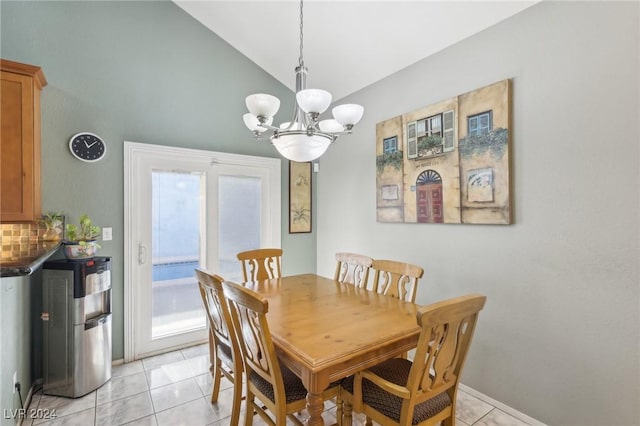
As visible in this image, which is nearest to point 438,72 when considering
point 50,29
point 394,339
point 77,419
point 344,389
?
point 394,339

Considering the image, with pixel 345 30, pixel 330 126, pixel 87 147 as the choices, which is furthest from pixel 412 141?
pixel 87 147

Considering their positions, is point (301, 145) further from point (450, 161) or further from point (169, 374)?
point (169, 374)

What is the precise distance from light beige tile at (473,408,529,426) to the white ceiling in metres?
2.83

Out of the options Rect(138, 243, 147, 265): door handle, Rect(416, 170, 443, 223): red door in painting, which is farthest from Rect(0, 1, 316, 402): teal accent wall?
Rect(416, 170, 443, 223): red door in painting

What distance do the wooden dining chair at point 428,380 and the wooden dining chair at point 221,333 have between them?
2.25 ft

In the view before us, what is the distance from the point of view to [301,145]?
1800 mm

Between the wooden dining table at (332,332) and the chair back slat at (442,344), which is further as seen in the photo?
the wooden dining table at (332,332)

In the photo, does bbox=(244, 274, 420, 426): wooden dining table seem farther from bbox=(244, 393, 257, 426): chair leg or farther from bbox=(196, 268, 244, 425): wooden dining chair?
bbox=(244, 393, 257, 426): chair leg

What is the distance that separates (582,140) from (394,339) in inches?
64.2

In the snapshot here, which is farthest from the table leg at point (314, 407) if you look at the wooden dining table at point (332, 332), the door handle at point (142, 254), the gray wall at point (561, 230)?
the door handle at point (142, 254)

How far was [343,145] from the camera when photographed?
3732 millimetres

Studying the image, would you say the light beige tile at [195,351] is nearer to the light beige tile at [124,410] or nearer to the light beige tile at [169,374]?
the light beige tile at [169,374]

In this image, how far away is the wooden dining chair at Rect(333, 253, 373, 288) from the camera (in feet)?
8.42

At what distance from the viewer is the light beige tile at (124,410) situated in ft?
6.74
